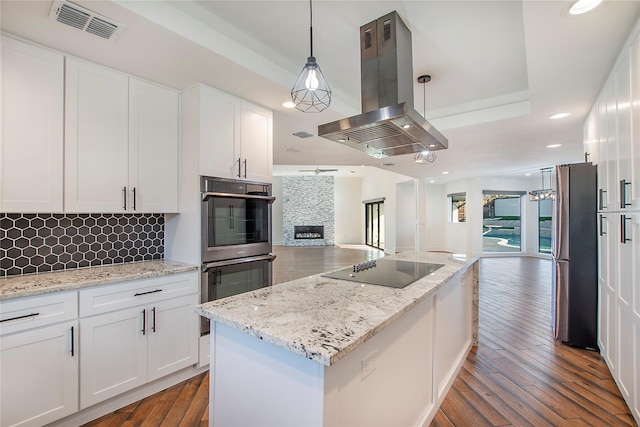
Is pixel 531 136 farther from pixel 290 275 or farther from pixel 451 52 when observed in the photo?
pixel 290 275

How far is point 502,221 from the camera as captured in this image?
9719mm

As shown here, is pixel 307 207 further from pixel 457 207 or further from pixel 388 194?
pixel 457 207

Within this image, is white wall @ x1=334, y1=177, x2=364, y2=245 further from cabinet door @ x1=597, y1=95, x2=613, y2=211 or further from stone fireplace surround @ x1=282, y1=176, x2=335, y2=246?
cabinet door @ x1=597, y1=95, x2=613, y2=211

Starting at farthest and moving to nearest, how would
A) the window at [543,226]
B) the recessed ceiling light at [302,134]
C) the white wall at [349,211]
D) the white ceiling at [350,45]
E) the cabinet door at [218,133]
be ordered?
1. the white wall at [349,211]
2. the window at [543,226]
3. the recessed ceiling light at [302,134]
4. the cabinet door at [218,133]
5. the white ceiling at [350,45]

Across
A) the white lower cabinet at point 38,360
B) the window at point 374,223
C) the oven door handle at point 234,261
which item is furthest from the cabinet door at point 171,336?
the window at point 374,223

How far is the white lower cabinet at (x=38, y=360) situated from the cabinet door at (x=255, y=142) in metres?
1.62

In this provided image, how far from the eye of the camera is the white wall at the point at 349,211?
13.3 metres

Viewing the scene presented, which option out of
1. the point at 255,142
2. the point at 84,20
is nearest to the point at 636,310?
the point at 255,142

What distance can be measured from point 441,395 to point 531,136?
3598mm

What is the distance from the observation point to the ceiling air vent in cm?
161

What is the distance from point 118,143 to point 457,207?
393 inches

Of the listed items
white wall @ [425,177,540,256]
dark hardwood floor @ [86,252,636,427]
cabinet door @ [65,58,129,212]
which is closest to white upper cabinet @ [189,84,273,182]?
cabinet door @ [65,58,129,212]

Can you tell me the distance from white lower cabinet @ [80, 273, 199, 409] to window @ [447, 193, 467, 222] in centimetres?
914

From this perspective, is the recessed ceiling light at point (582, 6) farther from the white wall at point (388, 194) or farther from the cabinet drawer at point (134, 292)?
the white wall at point (388, 194)
